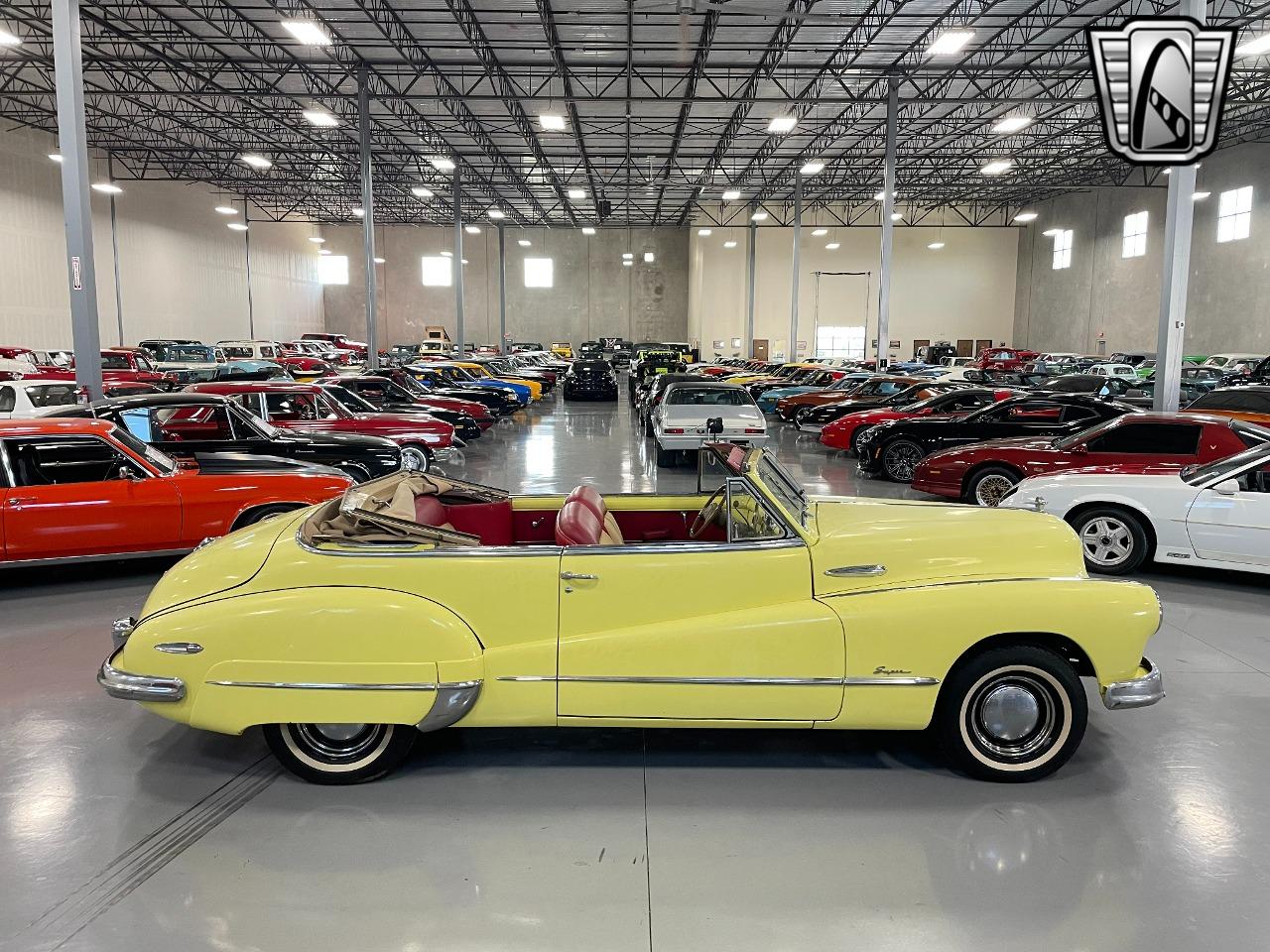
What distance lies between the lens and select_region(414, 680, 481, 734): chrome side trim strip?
12.1ft

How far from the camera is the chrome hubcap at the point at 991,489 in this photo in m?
10.0

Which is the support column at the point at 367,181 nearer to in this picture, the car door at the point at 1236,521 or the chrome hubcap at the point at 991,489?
the chrome hubcap at the point at 991,489

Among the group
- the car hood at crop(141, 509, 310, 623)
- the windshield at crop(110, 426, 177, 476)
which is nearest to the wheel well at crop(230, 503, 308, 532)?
the windshield at crop(110, 426, 177, 476)

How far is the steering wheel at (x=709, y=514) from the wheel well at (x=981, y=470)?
6.27 meters

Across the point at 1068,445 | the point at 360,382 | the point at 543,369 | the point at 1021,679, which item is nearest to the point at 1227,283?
the point at 543,369

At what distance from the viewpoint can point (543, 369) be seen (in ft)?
111

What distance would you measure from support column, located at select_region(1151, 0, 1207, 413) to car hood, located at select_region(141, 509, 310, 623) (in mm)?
→ 11510

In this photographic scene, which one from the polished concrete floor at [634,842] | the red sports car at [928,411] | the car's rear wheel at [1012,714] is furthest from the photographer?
the red sports car at [928,411]

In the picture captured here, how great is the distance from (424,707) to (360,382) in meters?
13.3

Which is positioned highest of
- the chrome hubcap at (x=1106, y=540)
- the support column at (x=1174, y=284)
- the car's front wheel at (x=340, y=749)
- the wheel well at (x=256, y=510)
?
→ the support column at (x=1174, y=284)

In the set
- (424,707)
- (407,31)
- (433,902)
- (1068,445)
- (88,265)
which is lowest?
(433,902)

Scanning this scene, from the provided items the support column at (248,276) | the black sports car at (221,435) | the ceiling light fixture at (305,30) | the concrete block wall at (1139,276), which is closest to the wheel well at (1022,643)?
the black sports car at (221,435)

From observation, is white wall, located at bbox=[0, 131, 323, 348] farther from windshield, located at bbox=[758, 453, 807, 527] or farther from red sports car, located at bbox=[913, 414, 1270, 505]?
windshield, located at bbox=[758, 453, 807, 527]

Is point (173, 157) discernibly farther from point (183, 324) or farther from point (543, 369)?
point (543, 369)
